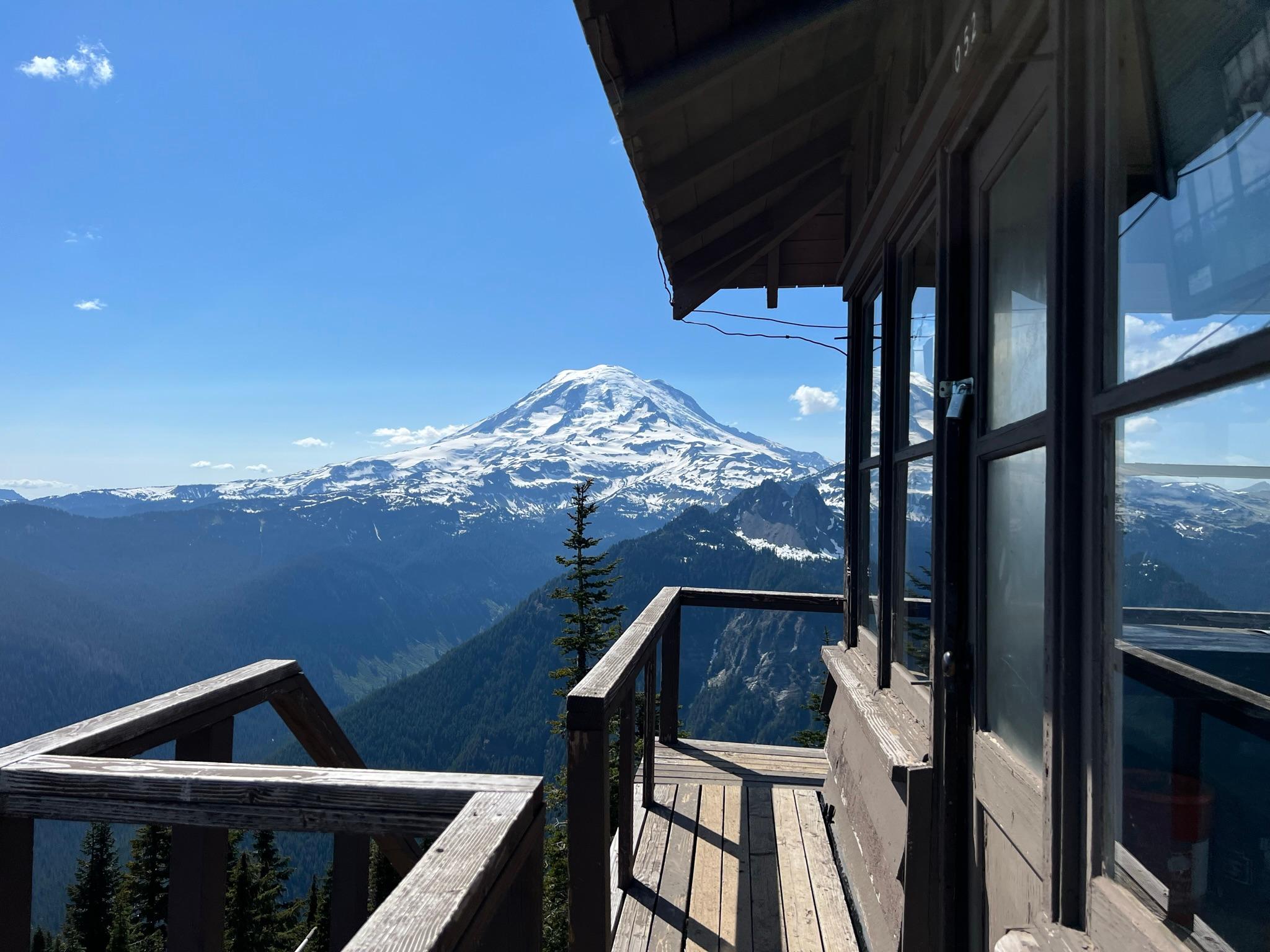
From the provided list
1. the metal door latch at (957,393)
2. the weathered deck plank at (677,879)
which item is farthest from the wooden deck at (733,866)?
the metal door latch at (957,393)

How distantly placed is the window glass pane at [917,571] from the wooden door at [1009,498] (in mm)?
372

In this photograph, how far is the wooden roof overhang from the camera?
232 cm

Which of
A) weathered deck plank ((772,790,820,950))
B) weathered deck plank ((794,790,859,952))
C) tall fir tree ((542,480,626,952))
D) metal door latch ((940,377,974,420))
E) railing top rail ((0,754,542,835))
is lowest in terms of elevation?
tall fir tree ((542,480,626,952))

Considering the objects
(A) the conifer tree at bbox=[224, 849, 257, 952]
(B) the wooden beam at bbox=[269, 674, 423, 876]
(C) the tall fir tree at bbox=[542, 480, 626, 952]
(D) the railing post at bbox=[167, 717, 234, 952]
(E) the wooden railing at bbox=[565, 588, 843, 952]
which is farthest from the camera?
(C) the tall fir tree at bbox=[542, 480, 626, 952]

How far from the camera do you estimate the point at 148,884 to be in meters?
27.0

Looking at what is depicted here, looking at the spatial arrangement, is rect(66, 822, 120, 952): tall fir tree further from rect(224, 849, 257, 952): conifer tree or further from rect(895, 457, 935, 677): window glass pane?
rect(895, 457, 935, 677): window glass pane

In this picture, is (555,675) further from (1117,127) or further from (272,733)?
(272,733)

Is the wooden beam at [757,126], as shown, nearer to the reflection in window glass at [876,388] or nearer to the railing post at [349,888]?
the reflection in window glass at [876,388]

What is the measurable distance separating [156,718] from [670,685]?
3.69 meters

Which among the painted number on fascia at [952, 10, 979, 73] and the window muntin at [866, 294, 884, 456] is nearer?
the painted number on fascia at [952, 10, 979, 73]

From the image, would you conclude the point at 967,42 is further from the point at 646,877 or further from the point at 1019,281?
the point at 646,877

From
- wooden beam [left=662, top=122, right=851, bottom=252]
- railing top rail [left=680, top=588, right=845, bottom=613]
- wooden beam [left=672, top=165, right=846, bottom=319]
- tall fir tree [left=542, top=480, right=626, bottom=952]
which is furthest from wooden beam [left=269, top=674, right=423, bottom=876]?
tall fir tree [left=542, top=480, right=626, bottom=952]

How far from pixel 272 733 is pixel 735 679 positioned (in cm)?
12391

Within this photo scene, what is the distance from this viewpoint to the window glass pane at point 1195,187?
0.98m
